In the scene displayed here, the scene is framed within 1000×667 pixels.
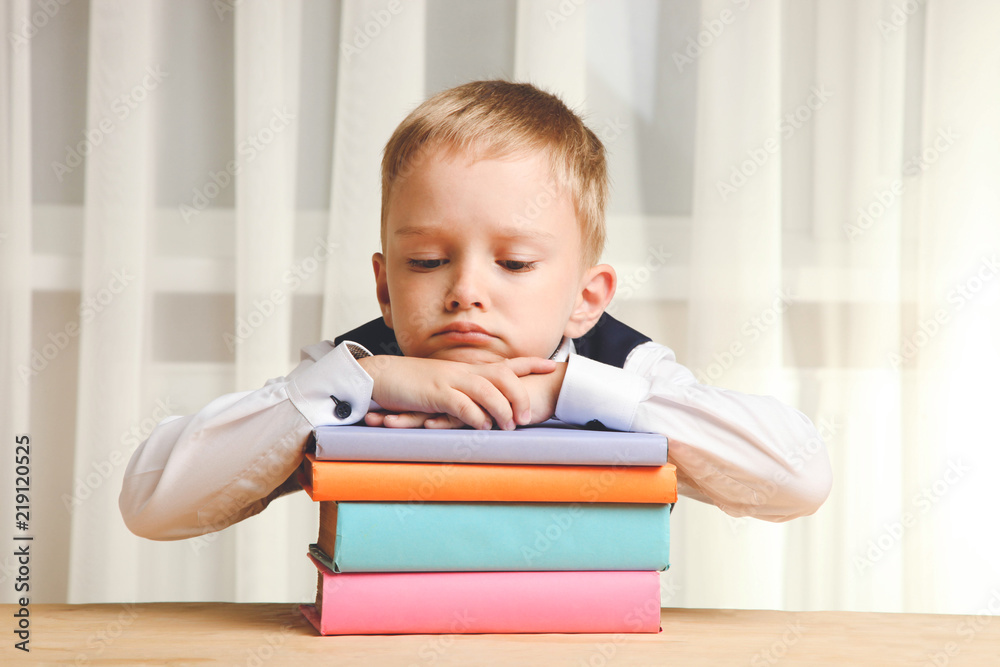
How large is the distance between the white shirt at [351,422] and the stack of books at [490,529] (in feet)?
0.24

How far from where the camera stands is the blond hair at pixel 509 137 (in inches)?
33.8

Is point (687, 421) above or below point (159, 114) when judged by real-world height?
below

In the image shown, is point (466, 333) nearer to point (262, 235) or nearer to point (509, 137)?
point (509, 137)

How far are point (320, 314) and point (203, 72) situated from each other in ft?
1.62

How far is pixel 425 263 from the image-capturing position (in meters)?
0.84

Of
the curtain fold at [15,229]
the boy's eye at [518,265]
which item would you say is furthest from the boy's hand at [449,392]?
the curtain fold at [15,229]

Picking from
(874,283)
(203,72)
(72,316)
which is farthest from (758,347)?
(72,316)

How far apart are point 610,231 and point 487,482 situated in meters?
0.99


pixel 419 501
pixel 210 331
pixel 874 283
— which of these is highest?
pixel 874 283

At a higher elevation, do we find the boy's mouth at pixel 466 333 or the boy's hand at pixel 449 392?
the boy's mouth at pixel 466 333

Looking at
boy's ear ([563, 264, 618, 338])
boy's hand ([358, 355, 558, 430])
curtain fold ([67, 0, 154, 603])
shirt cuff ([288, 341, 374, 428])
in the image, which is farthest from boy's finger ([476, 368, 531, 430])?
curtain fold ([67, 0, 154, 603])

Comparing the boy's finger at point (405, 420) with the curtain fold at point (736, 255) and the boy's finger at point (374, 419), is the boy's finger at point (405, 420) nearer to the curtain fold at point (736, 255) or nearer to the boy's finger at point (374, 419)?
the boy's finger at point (374, 419)

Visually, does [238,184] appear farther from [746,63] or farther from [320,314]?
[746,63]

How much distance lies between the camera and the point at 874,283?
1.55 meters
